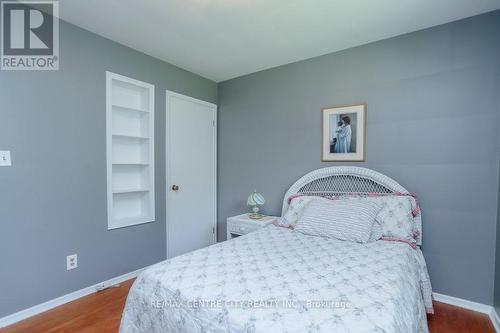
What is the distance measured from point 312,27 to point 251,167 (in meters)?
1.78

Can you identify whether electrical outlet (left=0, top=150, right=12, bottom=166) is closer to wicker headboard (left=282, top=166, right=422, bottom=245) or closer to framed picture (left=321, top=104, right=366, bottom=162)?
wicker headboard (left=282, top=166, right=422, bottom=245)

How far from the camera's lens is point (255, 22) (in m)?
2.18

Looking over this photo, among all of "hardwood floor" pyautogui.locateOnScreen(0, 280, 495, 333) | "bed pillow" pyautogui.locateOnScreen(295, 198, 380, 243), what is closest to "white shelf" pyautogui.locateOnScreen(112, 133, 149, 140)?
"hardwood floor" pyautogui.locateOnScreen(0, 280, 495, 333)

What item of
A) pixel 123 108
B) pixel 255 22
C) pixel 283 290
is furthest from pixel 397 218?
pixel 123 108

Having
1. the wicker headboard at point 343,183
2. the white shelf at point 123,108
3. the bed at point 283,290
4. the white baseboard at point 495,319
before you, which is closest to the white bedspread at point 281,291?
the bed at point 283,290

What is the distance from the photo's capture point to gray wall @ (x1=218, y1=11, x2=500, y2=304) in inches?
80.9

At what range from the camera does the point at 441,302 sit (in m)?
2.22

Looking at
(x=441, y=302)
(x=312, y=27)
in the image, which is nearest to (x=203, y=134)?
(x=312, y=27)

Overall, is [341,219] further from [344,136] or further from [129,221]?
[129,221]

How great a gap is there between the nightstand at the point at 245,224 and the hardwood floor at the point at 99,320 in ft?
4.25

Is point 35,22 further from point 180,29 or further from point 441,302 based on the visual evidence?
point 441,302

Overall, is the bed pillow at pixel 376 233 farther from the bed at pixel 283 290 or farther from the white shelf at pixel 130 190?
the white shelf at pixel 130 190

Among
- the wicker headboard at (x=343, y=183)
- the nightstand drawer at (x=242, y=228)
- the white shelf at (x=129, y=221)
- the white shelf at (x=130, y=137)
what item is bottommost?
the nightstand drawer at (x=242, y=228)

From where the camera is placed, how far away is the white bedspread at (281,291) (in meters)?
1.01
